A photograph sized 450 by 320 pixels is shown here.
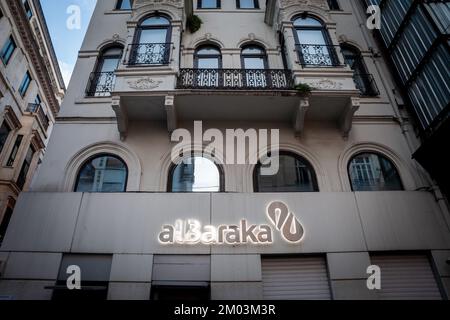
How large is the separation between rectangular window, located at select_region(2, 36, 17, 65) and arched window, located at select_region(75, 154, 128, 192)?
13.6 meters

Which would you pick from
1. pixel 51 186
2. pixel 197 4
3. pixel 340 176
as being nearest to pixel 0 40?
pixel 197 4

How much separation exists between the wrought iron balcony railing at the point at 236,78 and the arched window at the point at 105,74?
2.49 m

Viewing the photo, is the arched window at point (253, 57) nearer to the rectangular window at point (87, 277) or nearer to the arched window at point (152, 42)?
the arched window at point (152, 42)

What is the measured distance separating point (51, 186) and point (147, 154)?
2660 mm

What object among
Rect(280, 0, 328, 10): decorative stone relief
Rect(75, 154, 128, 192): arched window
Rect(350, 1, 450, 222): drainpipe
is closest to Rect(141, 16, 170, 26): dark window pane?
Rect(280, 0, 328, 10): decorative stone relief

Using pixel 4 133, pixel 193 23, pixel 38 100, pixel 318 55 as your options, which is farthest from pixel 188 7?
pixel 38 100

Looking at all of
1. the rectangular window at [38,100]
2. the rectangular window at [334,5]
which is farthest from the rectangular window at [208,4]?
the rectangular window at [38,100]

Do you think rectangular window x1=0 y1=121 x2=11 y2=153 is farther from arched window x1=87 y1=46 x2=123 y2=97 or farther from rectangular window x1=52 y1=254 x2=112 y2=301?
rectangular window x1=52 y1=254 x2=112 y2=301

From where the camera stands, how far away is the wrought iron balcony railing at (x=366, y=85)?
999cm

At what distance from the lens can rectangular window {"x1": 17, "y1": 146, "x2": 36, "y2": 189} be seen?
19.5m

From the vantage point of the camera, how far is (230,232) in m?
7.33

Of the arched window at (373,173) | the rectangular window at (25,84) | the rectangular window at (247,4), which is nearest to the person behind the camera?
the arched window at (373,173)

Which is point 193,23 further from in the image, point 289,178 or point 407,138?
point 407,138

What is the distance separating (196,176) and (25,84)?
1819cm
